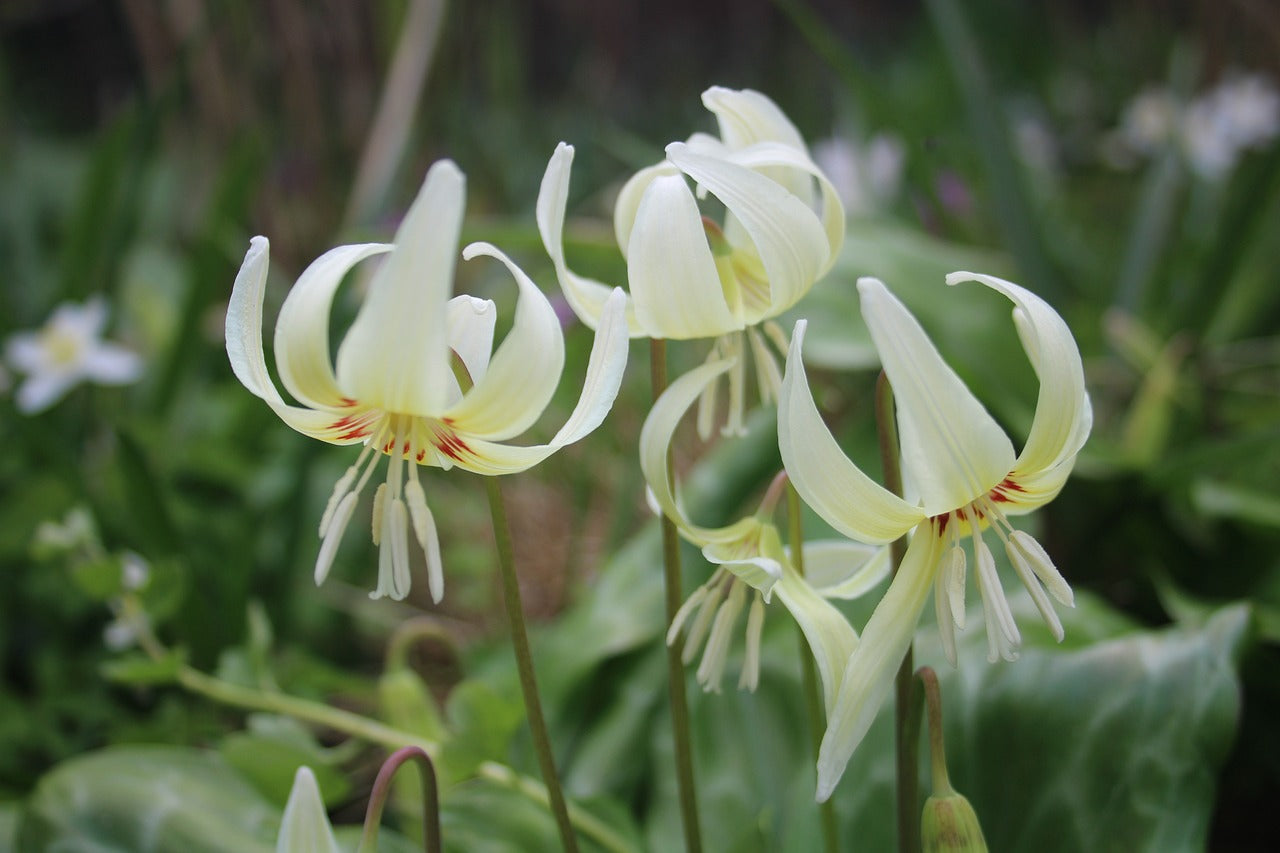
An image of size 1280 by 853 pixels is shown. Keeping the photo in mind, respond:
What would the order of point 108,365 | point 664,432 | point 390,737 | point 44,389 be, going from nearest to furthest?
point 664,432 → point 390,737 → point 44,389 → point 108,365

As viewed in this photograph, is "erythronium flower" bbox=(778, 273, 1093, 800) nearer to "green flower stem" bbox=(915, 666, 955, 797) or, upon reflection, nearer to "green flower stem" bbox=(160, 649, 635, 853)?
"green flower stem" bbox=(915, 666, 955, 797)

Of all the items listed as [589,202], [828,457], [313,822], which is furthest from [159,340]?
[828,457]

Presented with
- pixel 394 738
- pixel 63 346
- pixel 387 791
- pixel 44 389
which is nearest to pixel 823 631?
pixel 387 791

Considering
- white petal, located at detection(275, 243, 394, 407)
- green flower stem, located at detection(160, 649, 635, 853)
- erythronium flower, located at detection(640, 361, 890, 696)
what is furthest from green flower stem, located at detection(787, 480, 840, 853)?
white petal, located at detection(275, 243, 394, 407)

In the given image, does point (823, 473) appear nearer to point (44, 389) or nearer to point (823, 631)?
point (823, 631)

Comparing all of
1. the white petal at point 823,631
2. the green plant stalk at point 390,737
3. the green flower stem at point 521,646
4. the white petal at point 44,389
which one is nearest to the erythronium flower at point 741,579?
the white petal at point 823,631

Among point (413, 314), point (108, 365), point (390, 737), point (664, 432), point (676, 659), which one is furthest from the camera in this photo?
point (108, 365)

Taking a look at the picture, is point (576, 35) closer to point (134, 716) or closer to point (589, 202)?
point (589, 202)
